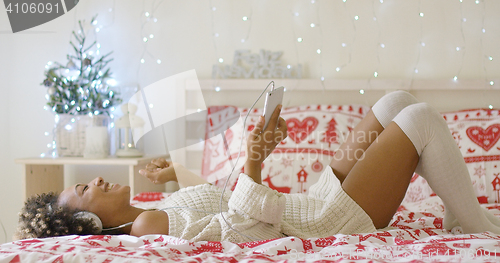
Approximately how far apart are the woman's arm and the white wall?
3.07 feet

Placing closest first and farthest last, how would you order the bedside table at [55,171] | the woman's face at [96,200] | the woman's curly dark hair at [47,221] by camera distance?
the woman's curly dark hair at [47,221] < the woman's face at [96,200] < the bedside table at [55,171]

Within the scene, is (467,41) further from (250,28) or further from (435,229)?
(435,229)

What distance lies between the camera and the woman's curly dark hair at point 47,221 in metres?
1.04

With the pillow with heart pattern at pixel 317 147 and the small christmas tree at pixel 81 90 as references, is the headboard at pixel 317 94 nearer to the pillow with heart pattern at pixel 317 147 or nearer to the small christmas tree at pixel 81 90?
the pillow with heart pattern at pixel 317 147

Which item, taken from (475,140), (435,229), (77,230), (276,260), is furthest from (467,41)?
(77,230)

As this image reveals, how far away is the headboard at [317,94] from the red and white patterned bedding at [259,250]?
125cm

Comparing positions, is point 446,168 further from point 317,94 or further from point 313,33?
point 313,33

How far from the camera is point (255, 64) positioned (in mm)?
2311

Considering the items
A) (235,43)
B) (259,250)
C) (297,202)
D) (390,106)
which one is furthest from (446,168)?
(235,43)

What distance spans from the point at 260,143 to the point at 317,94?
4.26 feet

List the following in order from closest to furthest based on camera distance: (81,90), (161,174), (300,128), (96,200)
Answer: (96,200) < (161,174) < (300,128) < (81,90)

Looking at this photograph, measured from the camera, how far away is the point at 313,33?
7.52 ft

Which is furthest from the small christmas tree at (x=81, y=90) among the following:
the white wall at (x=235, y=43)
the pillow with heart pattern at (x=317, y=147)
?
the pillow with heart pattern at (x=317, y=147)

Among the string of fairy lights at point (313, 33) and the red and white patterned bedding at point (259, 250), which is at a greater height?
the string of fairy lights at point (313, 33)
